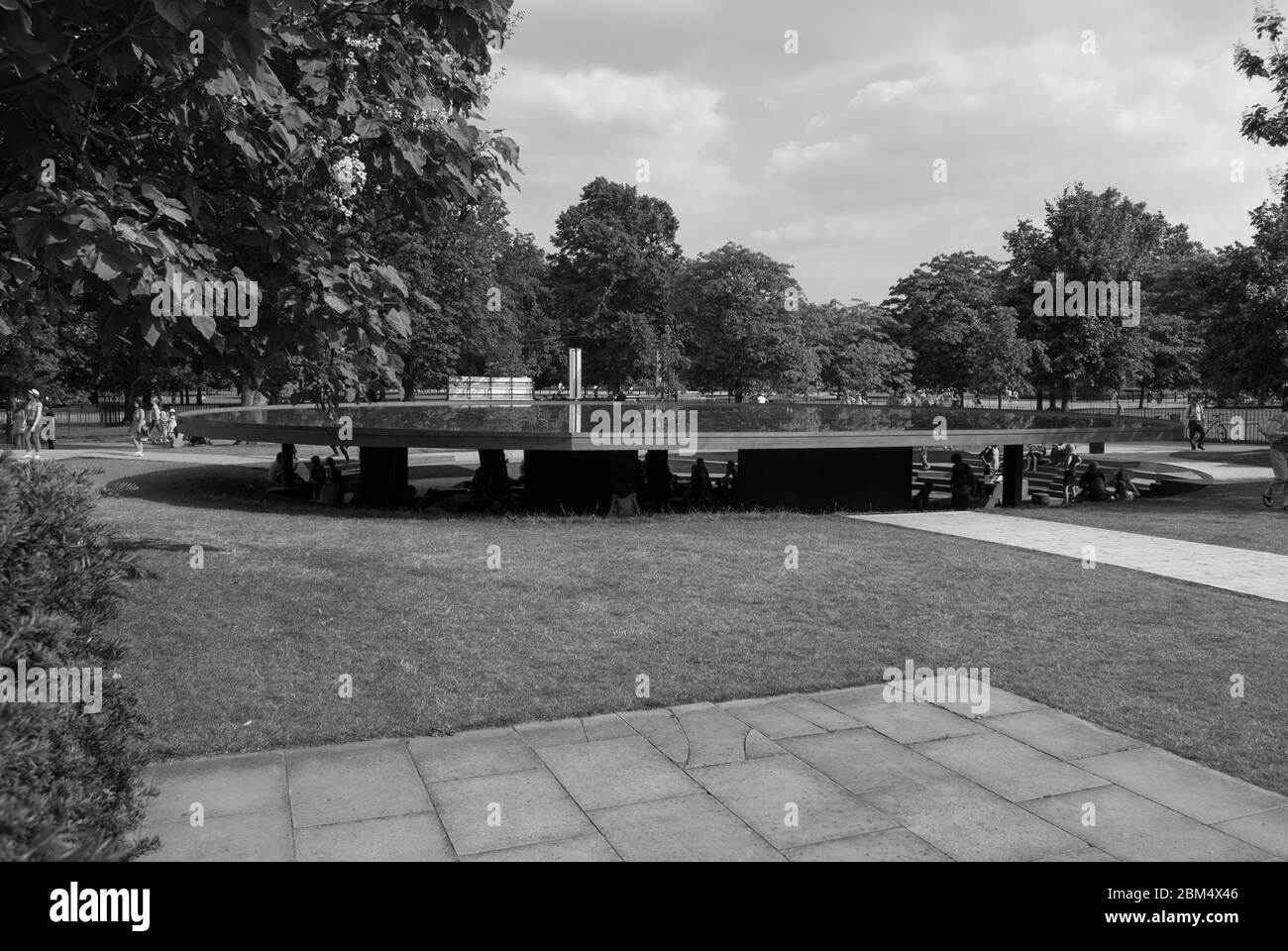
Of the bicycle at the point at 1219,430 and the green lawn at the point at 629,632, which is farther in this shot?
the bicycle at the point at 1219,430

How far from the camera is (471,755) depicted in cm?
614

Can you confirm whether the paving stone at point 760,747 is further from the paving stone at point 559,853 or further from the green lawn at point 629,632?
the paving stone at point 559,853

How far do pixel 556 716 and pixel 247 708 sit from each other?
219 centimetres

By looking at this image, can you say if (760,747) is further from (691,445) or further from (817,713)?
(691,445)

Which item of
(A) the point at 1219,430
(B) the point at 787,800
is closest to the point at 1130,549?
(B) the point at 787,800

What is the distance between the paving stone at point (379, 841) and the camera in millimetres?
4777

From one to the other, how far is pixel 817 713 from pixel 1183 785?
91.4 inches

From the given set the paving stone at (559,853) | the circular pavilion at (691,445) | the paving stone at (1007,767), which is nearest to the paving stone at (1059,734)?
A: the paving stone at (1007,767)

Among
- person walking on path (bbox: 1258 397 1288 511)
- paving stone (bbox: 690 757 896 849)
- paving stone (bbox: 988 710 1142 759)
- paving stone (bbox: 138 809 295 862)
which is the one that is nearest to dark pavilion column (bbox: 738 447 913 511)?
person walking on path (bbox: 1258 397 1288 511)

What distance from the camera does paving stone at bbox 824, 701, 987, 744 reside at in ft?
21.6

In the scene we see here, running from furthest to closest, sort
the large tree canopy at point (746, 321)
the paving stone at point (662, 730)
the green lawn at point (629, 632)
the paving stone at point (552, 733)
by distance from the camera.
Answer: the large tree canopy at point (746, 321) → the green lawn at point (629, 632) → the paving stone at point (552, 733) → the paving stone at point (662, 730)

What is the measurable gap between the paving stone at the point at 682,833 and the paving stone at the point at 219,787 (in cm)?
187

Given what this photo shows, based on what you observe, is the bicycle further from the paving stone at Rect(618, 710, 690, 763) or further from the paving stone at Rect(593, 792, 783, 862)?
the paving stone at Rect(593, 792, 783, 862)

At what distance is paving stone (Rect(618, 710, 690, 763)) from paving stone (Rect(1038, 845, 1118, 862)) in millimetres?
2181
